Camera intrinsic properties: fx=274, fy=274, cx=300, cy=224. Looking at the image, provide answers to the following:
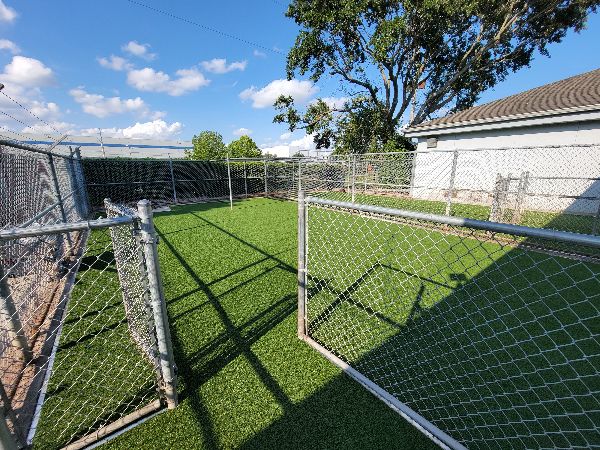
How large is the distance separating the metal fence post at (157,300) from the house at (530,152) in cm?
745

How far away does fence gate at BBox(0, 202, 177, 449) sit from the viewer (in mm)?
1663

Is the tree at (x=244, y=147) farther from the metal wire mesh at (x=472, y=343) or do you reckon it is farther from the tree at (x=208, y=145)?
the metal wire mesh at (x=472, y=343)

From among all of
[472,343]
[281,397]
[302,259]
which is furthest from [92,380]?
[472,343]

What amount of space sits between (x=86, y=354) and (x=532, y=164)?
12.4 m

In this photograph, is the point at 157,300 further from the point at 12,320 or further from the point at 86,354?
the point at 12,320

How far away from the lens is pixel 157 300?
1740 mm

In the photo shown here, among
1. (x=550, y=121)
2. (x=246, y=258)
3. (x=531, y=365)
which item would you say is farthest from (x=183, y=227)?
(x=550, y=121)

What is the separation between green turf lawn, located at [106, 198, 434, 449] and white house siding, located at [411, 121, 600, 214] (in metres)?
6.40

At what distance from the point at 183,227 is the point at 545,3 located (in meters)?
20.1

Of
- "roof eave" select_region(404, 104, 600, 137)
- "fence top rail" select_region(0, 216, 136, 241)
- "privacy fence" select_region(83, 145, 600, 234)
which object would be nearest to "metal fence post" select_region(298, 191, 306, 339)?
"fence top rail" select_region(0, 216, 136, 241)

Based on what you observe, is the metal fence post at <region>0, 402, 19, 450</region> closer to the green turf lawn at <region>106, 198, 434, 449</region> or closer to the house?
the green turf lawn at <region>106, 198, 434, 449</region>

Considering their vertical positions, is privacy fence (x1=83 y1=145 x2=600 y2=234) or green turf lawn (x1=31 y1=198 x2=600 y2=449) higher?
privacy fence (x1=83 y1=145 x2=600 y2=234)

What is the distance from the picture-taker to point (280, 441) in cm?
172

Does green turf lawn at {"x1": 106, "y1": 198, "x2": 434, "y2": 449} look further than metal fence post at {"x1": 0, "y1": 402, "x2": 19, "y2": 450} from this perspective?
Yes
